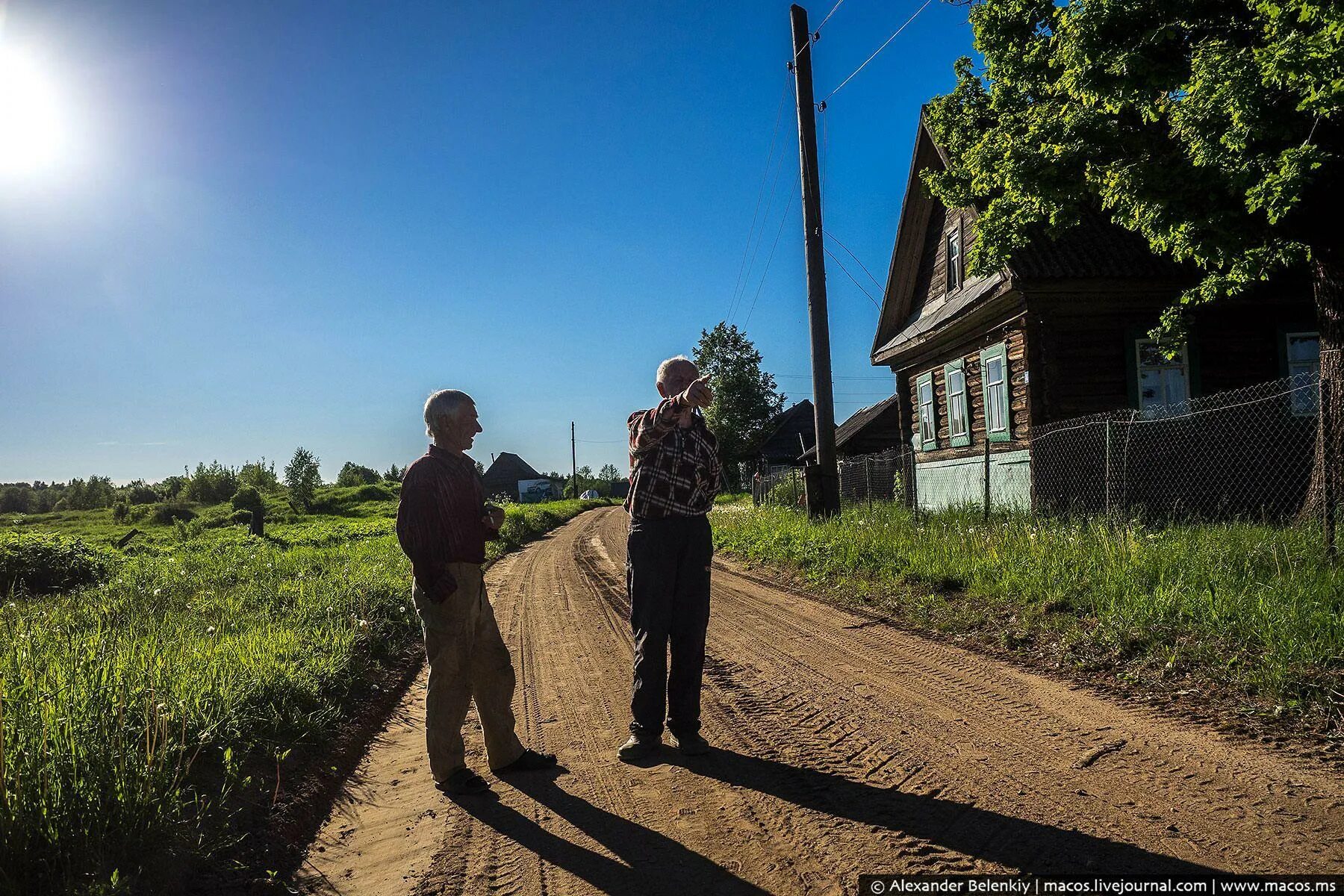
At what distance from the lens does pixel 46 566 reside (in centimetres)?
1432

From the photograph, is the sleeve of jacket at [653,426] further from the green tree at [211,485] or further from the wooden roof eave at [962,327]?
the green tree at [211,485]

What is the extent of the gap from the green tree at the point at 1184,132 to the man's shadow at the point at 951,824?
7.02 meters

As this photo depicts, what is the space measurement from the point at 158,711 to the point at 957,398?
597 inches

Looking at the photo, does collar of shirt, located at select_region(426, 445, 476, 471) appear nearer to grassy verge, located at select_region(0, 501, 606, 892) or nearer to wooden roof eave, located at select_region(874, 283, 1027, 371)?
grassy verge, located at select_region(0, 501, 606, 892)

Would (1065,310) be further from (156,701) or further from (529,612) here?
(156,701)

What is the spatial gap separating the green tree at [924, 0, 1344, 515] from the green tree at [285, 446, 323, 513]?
51834 millimetres

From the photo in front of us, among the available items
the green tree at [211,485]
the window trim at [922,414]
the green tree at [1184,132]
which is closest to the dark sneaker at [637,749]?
the green tree at [1184,132]

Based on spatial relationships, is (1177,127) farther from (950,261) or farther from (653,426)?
(950,261)

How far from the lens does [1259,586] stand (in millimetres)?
5309

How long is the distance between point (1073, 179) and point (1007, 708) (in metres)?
8.10

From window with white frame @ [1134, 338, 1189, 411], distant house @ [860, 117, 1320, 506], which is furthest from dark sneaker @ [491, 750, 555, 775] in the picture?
window with white frame @ [1134, 338, 1189, 411]

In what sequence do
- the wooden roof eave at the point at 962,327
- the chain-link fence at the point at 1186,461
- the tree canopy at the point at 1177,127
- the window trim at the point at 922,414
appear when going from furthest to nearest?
1. the window trim at the point at 922,414
2. the wooden roof eave at the point at 962,327
3. the chain-link fence at the point at 1186,461
4. the tree canopy at the point at 1177,127

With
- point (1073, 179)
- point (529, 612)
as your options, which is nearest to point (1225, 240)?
point (1073, 179)

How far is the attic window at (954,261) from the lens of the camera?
16.0m
